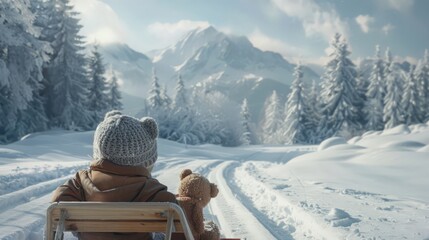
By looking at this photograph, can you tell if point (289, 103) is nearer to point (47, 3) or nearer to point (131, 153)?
point (47, 3)

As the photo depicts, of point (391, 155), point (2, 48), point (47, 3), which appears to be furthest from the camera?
point (47, 3)

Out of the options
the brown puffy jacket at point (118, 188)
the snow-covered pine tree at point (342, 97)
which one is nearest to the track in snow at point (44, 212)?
the brown puffy jacket at point (118, 188)

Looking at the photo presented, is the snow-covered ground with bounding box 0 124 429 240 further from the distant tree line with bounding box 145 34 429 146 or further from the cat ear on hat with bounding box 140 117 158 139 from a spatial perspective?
the distant tree line with bounding box 145 34 429 146

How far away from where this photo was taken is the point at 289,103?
55.6 m

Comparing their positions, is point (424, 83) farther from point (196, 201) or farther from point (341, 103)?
point (196, 201)

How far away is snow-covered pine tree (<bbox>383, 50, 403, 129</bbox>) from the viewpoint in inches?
1976

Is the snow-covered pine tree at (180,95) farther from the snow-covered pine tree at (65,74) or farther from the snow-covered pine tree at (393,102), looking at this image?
the snow-covered pine tree at (393,102)

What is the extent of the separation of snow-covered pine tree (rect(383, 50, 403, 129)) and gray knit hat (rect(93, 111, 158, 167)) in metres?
52.1

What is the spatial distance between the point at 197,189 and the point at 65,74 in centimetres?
3282

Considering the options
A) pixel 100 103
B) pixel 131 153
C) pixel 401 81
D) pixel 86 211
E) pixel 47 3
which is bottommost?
pixel 86 211

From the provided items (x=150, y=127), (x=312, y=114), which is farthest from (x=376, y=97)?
(x=150, y=127)

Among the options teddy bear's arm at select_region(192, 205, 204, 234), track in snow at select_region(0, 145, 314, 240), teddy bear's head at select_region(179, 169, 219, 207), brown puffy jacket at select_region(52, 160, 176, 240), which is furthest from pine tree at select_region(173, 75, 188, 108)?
brown puffy jacket at select_region(52, 160, 176, 240)

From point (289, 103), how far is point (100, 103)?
2646 centimetres

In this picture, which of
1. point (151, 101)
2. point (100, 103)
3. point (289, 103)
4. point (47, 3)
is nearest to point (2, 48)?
point (47, 3)
